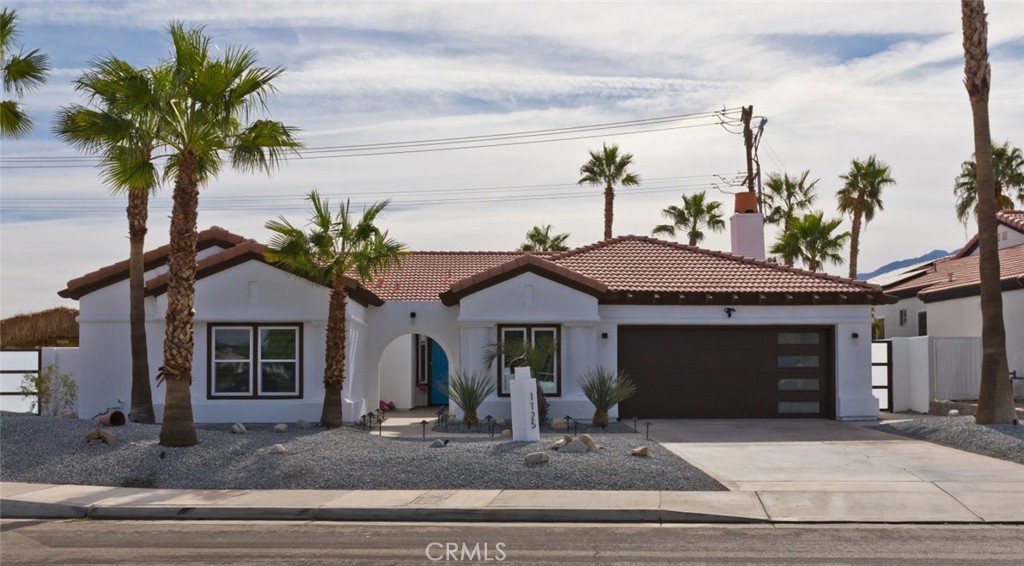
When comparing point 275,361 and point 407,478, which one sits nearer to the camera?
point 407,478

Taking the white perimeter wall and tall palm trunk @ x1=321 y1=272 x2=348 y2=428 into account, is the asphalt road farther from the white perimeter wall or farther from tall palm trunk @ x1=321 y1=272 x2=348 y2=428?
the white perimeter wall

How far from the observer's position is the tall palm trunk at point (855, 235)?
44.3 m

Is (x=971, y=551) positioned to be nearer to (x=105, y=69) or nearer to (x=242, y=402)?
(x=105, y=69)

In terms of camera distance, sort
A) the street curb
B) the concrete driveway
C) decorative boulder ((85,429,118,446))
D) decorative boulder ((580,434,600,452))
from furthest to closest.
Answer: decorative boulder ((580,434,600,452)), decorative boulder ((85,429,118,446)), the concrete driveway, the street curb

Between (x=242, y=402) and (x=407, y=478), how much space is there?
366 inches

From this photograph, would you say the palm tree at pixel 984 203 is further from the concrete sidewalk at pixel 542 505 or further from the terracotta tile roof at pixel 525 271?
the terracotta tile roof at pixel 525 271

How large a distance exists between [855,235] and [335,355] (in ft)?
97.2

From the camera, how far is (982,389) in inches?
811

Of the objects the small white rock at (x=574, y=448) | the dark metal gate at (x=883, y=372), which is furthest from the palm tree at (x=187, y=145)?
the dark metal gate at (x=883, y=372)

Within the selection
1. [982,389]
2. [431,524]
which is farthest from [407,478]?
[982,389]

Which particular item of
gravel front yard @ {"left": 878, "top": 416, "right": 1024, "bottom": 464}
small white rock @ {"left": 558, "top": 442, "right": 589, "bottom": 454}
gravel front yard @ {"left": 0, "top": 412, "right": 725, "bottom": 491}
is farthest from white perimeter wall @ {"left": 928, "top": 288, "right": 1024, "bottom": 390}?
gravel front yard @ {"left": 0, "top": 412, "right": 725, "bottom": 491}

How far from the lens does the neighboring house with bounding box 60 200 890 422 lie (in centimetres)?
2352

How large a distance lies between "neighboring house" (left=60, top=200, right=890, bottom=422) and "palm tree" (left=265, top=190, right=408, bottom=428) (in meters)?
1.78

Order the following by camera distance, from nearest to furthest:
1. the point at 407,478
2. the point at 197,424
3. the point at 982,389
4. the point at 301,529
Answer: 1. the point at 301,529
2. the point at 407,478
3. the point at 982,389
4. the point at 197,424
